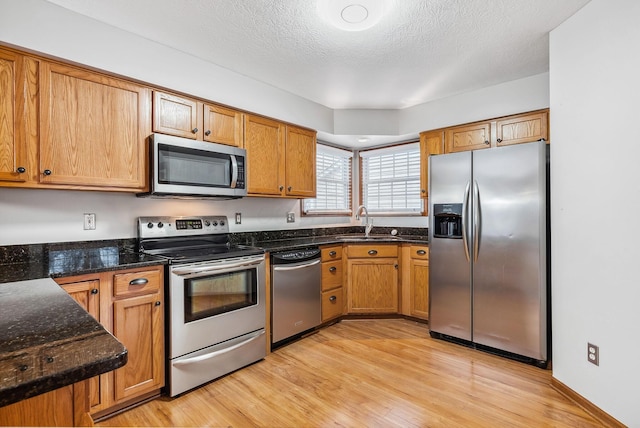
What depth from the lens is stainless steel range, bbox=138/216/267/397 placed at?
2.21 metres

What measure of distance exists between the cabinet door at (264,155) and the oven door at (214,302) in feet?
2.42

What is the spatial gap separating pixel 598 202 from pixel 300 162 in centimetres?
250

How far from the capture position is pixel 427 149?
3797 mm

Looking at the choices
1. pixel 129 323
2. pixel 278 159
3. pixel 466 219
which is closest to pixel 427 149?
pixel 466 219

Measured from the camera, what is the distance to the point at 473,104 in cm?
342

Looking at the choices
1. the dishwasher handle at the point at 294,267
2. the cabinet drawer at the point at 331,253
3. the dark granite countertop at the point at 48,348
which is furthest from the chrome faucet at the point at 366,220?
the dark granite countertop at the point at 48,348

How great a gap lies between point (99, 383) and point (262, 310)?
3.89ft

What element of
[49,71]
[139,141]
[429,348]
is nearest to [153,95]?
[139,141]

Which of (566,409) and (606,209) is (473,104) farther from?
(566,409)

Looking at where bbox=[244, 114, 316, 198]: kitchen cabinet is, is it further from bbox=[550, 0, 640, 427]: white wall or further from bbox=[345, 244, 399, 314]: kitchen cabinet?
bbox=[550, 0, 640, 427]: white wall

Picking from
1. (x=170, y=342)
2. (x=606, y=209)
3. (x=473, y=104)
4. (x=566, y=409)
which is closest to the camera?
(x=606, y=209)

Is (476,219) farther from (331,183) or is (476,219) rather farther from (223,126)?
(223,126)

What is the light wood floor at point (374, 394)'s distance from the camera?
6.35 feet

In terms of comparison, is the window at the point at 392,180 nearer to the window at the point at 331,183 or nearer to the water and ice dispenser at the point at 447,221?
the window at the point at 331,183
